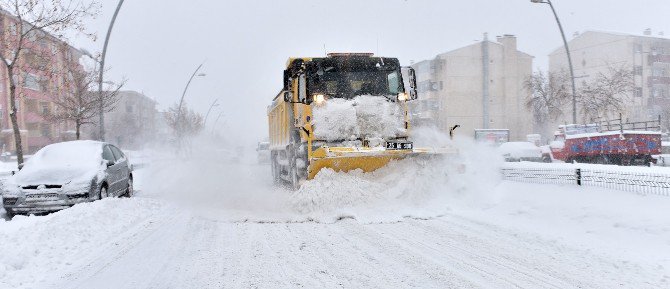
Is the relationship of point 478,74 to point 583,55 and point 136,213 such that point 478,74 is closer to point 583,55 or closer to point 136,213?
point 583,55

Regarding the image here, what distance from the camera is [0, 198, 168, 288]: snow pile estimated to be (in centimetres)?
551

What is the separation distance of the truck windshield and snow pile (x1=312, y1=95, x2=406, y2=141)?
0.85 ft

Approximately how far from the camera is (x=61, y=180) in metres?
10.4

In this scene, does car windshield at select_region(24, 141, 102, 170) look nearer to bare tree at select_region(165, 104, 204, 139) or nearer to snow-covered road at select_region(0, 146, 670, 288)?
snow-covered road at select_region(0, 146, 670, 288)

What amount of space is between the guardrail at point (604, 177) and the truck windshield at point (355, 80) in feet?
11.1

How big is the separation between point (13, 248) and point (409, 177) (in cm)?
638

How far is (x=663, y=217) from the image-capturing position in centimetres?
702

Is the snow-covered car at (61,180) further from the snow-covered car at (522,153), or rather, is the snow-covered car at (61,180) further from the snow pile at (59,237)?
the snow-covered car at (522,153)

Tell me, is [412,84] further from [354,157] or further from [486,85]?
[486,85]

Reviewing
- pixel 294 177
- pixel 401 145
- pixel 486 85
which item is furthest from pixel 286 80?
pixel 486 85

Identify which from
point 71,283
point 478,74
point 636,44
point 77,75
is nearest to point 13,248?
point 71,283

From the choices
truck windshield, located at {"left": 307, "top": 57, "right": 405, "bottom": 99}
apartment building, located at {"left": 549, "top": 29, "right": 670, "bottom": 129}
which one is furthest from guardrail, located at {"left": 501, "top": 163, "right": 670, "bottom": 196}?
apartment building, located at {"left": 549, "top": 29, "right": 670, "bottom": 129}

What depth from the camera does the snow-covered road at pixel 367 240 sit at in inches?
200

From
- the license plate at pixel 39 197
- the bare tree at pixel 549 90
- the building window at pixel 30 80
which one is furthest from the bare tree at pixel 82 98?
the bare tree at pixel 549 90
